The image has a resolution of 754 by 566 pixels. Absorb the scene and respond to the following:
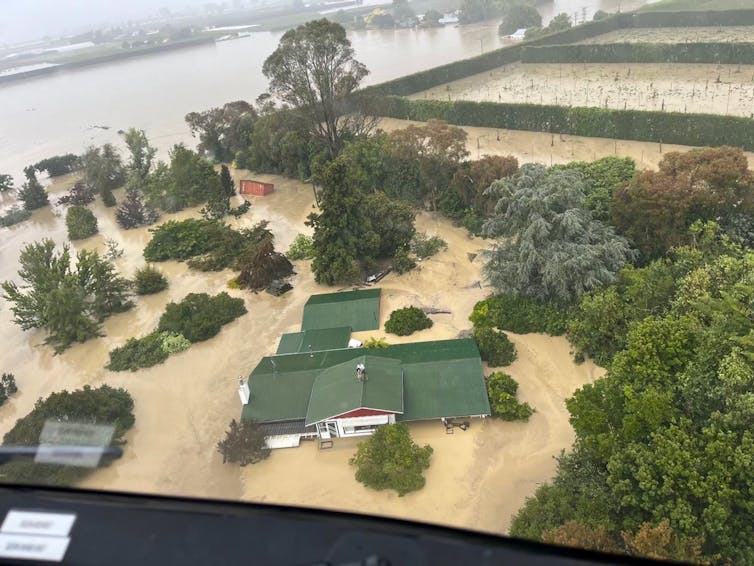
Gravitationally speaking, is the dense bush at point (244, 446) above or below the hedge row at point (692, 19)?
below

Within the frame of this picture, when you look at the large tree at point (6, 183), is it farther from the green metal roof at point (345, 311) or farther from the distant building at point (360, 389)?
the distant building at point (360, 389)

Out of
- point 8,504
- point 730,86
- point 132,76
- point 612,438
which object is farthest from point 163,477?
point 132,76

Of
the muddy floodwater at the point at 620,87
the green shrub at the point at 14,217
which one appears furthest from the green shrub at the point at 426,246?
the green shrub at the point at 14,217

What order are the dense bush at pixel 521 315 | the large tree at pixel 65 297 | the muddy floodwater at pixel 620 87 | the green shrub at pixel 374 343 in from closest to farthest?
the dense bush at pixel 521 315, the green shrub at pixel 374 343, the large tree at pixel 65 297, the muddy floodwater at pixel 620 87

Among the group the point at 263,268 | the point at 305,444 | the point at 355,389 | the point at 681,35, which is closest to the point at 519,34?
the point at 681,35

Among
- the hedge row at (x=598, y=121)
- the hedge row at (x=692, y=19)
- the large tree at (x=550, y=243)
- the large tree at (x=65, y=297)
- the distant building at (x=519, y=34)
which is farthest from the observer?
the distant building at (x=519, y=34)

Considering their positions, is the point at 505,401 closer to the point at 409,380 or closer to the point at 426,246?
the point at 409,380

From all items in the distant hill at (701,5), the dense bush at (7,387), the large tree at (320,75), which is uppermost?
the large tree at (320,75)
